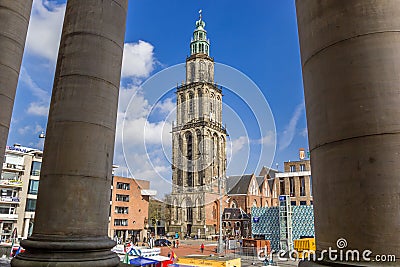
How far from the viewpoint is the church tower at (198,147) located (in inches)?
3691

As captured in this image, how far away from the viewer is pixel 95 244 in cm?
561

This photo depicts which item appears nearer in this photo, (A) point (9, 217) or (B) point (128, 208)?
(A) point (9, 217)

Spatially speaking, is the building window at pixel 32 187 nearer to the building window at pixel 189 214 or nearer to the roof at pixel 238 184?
the building window at pixel 189 214

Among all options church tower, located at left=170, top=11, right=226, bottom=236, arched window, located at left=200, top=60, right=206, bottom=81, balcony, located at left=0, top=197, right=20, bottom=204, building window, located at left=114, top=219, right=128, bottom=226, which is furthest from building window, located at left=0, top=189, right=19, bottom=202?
arched window, located at left=200, top=60, right=206, bottom=81

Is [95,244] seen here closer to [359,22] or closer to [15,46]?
[359,22]

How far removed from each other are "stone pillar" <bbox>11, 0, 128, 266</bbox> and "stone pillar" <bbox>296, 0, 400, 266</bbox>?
3935 millimetres

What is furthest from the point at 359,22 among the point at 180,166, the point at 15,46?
the point at 180,166

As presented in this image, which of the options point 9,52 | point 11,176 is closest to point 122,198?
point 11,176

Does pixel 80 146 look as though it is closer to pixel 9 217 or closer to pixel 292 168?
pixel 9 217

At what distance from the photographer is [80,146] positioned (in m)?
5.84

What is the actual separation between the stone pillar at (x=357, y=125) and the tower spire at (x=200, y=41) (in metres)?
109

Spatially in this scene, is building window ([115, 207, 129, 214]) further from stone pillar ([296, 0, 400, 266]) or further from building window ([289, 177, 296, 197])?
stone pillar ([296, 0, 400, 266])

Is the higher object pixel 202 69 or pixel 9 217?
pixel 202 69

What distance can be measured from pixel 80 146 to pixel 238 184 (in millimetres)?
104628
